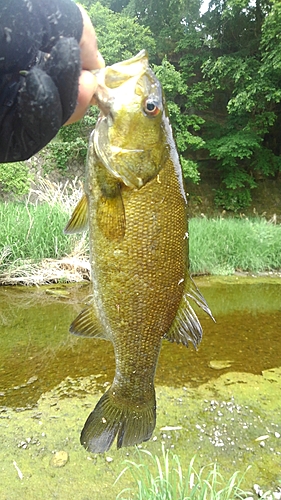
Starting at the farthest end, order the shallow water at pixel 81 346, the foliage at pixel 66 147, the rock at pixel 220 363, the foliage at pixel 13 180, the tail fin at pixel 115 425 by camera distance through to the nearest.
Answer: the foliage at pixel 66 147 → the foliage at pixel 13 180 → the rock at pixel 220 363 → the shallow water at pixel 81 346 → the tail fin at pixel 115 425

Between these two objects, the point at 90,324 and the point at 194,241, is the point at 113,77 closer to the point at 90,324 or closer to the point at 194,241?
the point at 90,324

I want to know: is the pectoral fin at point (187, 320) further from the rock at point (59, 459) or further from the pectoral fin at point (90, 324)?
the rock at point (59, 459)

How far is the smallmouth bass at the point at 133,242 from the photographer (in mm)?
1386

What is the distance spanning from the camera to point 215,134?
569 inches

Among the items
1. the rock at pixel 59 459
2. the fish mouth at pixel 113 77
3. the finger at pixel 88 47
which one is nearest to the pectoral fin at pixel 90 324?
the fish mouth at pixel 113 77

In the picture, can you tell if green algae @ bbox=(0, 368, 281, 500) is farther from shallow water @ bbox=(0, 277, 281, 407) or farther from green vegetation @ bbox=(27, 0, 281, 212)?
green vegetation @ bbox=(27, 0, 281, 212)

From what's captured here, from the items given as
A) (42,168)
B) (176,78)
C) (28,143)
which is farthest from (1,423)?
(176,78)

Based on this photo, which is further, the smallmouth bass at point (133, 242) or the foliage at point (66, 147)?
the foliage at point (66, 147)

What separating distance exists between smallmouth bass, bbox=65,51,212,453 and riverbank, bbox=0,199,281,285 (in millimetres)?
4031

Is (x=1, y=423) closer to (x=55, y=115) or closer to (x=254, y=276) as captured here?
(x=55, y=115)

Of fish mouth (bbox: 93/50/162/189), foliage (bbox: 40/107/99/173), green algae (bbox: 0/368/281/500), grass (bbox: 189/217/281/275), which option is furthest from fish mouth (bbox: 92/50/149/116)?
foliage (bbox: 40/107/99/173)

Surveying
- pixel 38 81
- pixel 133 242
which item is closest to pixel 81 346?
pixel 133 242

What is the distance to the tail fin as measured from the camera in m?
1.52

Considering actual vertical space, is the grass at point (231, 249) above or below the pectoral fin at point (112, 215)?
below
